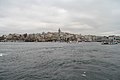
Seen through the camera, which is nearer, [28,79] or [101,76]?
[28,79]

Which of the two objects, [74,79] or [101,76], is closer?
[74,79]

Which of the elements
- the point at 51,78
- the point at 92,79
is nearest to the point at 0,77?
the point at 51,78

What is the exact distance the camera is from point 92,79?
18.2 meters

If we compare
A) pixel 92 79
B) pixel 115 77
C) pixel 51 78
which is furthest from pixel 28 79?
pixel 115 77

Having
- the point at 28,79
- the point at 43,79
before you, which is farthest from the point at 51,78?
the point at 28,79

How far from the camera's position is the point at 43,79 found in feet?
A: 60.2

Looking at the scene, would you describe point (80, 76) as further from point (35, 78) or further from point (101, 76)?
point (35, 78)

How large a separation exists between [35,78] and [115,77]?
1042 cm

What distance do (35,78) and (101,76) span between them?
874cm

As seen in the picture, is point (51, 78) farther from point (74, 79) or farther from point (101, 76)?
point (101, 76)

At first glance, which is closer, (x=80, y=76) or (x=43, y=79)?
(x=43, y=79)

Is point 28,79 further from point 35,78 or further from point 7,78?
point 7,78

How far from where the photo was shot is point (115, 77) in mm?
19094

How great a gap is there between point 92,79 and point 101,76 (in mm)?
1991
